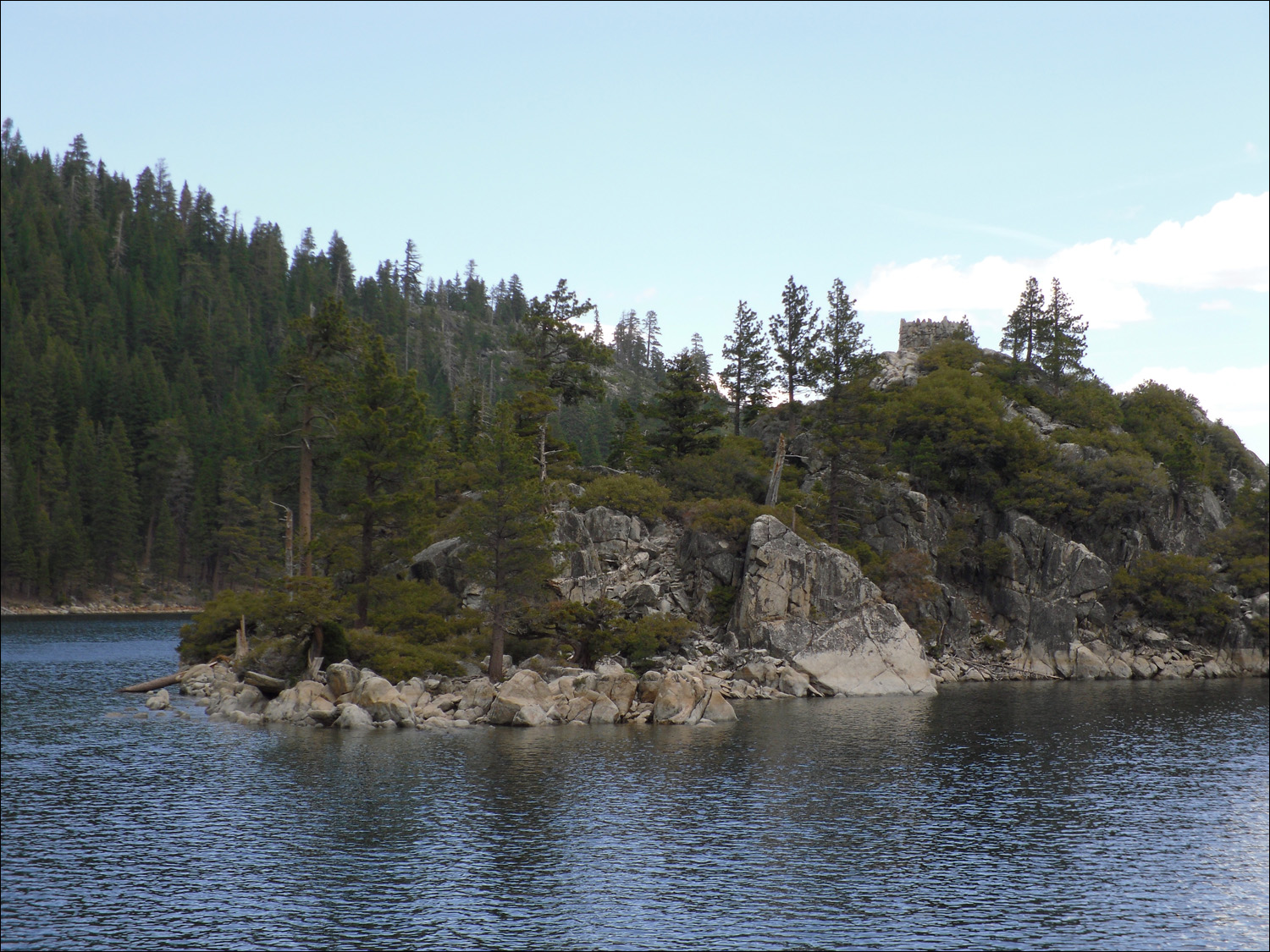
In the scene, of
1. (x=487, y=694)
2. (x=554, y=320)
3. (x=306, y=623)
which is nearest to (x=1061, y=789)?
(x=487, y=694)

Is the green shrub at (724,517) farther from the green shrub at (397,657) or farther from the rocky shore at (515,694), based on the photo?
the green shrub at (397,657)

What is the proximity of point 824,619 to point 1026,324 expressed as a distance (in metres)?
59.8

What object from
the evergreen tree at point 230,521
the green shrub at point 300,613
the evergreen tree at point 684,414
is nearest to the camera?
the green shrub at point 300,613

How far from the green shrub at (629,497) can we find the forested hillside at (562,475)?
22 cm

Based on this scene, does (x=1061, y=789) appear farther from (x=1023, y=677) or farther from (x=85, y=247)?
(x=85, y=247)

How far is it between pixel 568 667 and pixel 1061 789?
102ft

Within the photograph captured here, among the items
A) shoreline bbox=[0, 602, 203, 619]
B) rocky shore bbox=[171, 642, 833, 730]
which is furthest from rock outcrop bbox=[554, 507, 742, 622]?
shoreline bbox=[0, 602, 203, 619]

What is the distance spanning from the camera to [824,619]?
71.7 metres

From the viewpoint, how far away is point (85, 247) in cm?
19862

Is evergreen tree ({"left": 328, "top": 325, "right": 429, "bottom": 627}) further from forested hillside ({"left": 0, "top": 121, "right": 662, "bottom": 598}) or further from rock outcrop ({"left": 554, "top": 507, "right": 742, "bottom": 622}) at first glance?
forested hillside ({"left": 0, "top": 121, "right": 662, "bottom": 598})

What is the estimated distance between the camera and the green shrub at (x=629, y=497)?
253ft

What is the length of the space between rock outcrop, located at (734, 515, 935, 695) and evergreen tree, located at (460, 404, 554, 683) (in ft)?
64.7

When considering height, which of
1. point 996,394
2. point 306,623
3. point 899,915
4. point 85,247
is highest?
point 85,247

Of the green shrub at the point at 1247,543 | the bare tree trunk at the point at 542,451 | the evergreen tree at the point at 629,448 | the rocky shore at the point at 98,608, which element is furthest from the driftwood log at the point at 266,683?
the rocky shore at the point at 98,608
